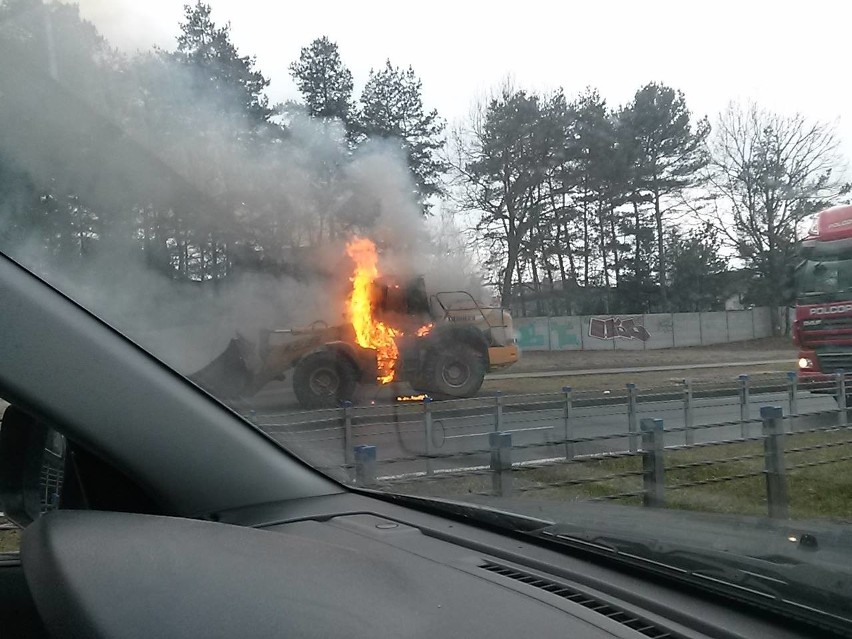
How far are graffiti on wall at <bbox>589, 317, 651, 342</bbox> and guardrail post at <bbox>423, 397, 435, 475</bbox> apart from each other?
1585mm

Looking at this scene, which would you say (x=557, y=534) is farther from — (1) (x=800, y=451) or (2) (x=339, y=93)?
(2) (x=339, y=93)

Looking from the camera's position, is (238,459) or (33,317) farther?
(238,459)

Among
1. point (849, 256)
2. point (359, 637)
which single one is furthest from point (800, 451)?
point (359, 637)

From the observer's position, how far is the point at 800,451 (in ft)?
18.0

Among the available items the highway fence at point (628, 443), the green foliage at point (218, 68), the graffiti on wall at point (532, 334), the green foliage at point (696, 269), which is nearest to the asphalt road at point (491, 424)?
the highway fence at point (628, 443)

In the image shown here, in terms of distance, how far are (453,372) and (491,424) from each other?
1.71 metres

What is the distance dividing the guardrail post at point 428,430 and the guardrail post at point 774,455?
2136 mm

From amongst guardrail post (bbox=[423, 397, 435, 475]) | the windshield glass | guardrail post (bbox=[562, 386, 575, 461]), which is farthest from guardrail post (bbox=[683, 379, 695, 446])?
guardrail post (bbox=[423, 397, 435, 475])

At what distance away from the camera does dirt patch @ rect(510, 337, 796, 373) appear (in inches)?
224

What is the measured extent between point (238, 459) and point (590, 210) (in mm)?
3949

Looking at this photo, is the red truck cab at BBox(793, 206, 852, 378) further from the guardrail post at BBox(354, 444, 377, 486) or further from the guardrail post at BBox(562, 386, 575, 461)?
the guardrail post at BBox(354, 444, 377, 486)

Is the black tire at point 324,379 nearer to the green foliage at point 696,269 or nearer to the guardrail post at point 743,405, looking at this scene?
the green foliage at point 696,269

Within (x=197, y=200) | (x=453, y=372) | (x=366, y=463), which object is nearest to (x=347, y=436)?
(x=366, y=463)

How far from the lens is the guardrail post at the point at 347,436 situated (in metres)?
4.34
